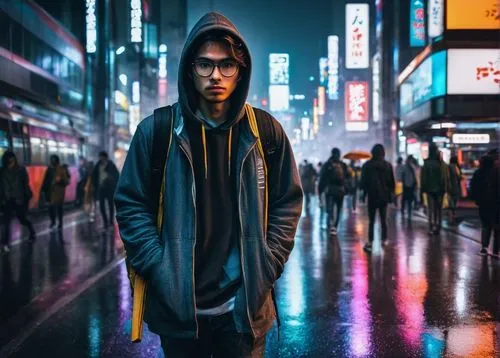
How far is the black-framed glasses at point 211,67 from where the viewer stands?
8.41 feet

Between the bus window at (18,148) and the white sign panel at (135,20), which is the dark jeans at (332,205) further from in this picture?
the white sign panel at (135,20)

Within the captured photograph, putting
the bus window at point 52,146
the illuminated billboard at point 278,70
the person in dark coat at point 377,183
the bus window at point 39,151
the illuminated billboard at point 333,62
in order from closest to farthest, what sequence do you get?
the person in dark coat at point 377,183
the bus window at point 39,151
the bus window at point 52,146
the illuminated billboard at point 333,62
the illuminated billboard at point 278,70

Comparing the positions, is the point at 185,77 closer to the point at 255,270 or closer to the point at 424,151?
the point at 255,270

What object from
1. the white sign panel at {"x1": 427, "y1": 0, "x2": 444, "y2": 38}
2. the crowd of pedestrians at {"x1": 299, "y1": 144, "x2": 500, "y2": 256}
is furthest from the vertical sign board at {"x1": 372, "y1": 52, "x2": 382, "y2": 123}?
the crowd of pedestrians at {"x1": 299, "y1": 144, "x2": 500, "y2": 256}

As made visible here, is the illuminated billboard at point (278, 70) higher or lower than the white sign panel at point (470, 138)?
higher

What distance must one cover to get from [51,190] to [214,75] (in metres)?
13.3

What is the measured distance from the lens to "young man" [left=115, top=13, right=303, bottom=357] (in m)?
2.44

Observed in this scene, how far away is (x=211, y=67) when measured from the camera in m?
2.57

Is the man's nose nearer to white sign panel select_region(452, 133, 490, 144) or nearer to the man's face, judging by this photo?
the man's face

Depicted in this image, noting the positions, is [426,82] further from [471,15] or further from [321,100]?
[321,100]

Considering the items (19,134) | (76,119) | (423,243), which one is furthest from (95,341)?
(76,119)

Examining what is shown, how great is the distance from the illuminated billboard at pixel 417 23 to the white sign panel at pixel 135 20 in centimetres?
2191

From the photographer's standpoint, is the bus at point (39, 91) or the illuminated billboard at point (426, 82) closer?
the bus at point (39, 91)

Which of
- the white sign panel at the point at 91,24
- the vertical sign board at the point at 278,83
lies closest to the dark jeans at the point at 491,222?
the white sign panel at the point at 91,24
